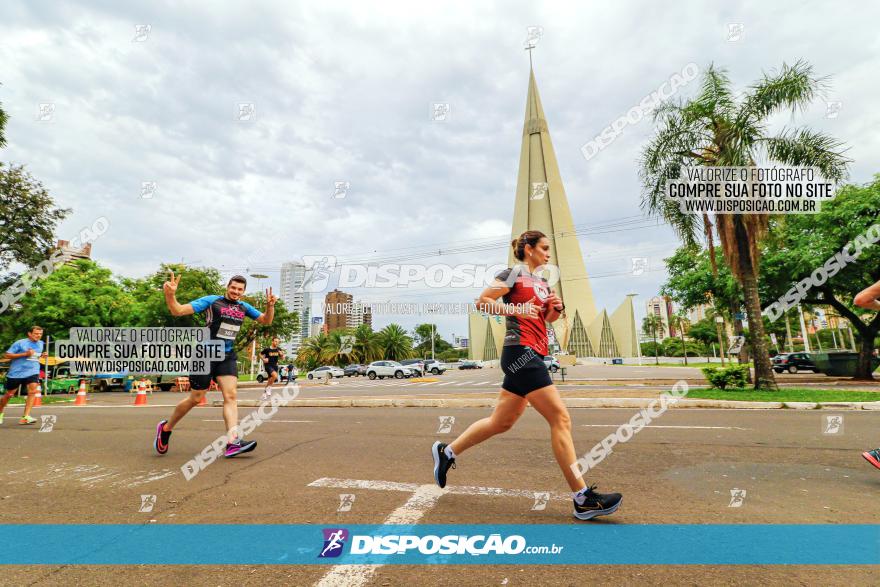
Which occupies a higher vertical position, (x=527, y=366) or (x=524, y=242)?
(x=524, y=242)

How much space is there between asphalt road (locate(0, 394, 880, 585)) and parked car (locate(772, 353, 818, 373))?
2729 centimetres

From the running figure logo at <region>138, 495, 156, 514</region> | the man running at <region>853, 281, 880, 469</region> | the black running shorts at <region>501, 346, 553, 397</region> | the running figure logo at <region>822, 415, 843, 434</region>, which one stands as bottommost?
the running figure logo at <region>822, 415, 843, 434</region>

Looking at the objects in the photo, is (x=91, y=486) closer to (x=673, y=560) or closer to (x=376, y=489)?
(x=376, y=489)

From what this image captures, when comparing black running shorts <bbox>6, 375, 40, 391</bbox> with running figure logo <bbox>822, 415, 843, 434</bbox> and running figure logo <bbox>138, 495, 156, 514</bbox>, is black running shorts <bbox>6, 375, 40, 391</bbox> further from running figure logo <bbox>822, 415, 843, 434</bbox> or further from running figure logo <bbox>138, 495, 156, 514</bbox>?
running figure logo <bbox>822, 415, 843, 434</bbox>

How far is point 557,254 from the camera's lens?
8462cm

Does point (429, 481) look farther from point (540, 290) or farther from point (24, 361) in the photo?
point (24, 361)

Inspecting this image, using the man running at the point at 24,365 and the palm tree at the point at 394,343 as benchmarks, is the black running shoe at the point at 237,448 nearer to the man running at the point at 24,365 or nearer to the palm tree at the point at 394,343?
the man running at the point at 24,365

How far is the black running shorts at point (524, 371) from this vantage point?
312cm

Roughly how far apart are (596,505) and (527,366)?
39.0 inches

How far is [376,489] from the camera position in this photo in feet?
11.7

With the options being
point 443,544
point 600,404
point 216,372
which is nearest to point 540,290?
point 443,544

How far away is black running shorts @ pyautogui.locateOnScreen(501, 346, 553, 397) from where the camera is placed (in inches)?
123

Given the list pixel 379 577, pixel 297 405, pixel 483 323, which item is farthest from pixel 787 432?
pixel 483 323

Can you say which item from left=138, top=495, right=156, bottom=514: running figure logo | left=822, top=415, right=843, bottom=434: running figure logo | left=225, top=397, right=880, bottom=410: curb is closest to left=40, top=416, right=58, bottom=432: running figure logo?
left=225, top=397, right=880, bottom=410: curb
